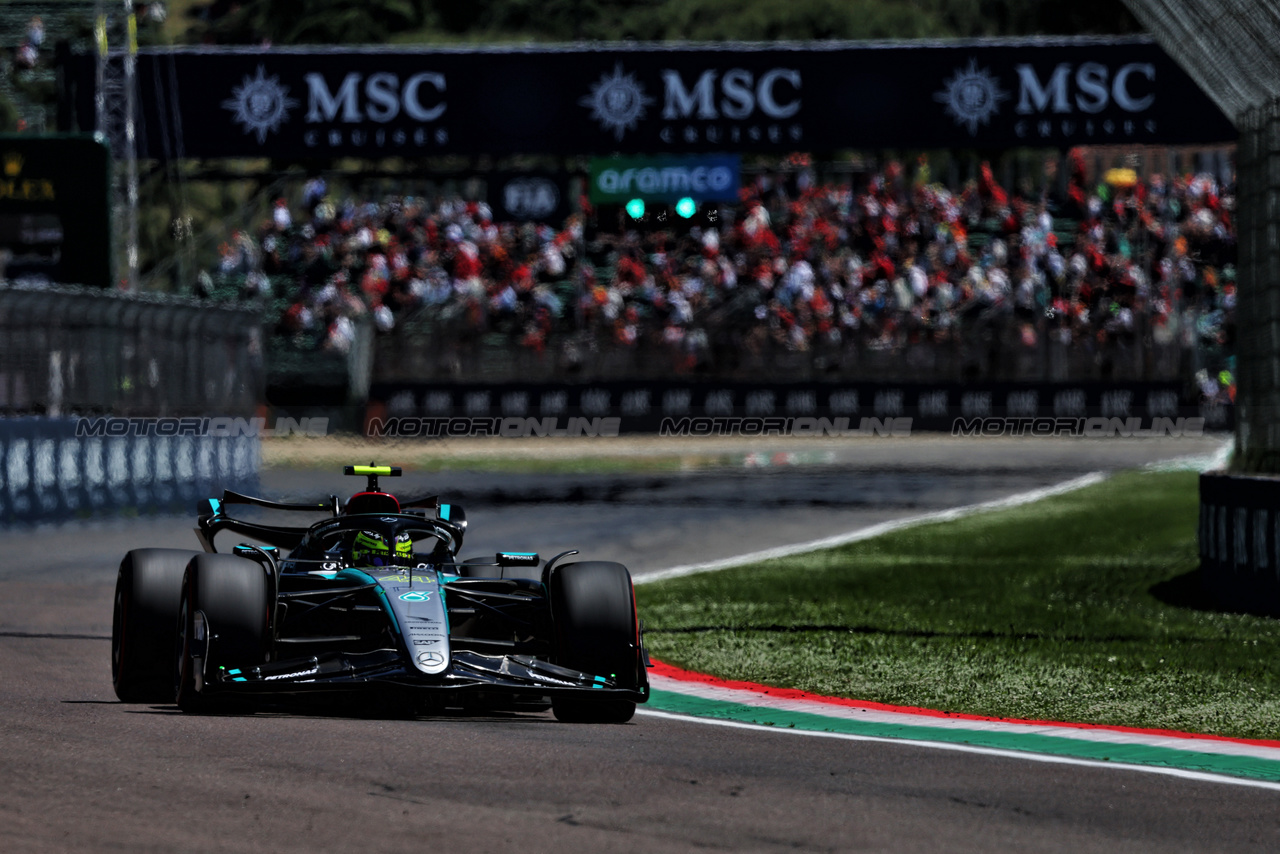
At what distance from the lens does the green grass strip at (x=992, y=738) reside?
761cm

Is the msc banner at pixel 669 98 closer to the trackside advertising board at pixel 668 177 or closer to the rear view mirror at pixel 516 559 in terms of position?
the trackside advertising board at pixel 668 177

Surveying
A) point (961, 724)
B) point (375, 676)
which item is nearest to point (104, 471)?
point (375, 676)

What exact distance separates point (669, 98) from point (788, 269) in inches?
293

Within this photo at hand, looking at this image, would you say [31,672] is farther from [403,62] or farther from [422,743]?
[403,62]

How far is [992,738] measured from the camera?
8430mm

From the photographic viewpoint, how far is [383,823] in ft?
19.7

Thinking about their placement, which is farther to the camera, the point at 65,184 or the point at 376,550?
the point at 65,184

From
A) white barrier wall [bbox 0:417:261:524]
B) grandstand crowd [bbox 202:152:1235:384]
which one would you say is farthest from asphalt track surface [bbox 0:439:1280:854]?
grandstand crowd [bbox 202:152:1235:384]

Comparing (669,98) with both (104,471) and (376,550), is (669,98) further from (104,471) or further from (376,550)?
(376,550)

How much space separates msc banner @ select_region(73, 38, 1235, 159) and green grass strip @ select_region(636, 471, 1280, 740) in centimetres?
1638

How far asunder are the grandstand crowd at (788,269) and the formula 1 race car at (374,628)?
1185 inches

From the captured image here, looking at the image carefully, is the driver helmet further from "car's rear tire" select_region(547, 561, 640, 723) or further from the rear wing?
"car's rear tire" select_region(547, 561, 640, 723)

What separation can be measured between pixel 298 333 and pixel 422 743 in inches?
1356

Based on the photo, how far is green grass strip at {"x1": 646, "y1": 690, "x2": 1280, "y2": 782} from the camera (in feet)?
25.0
